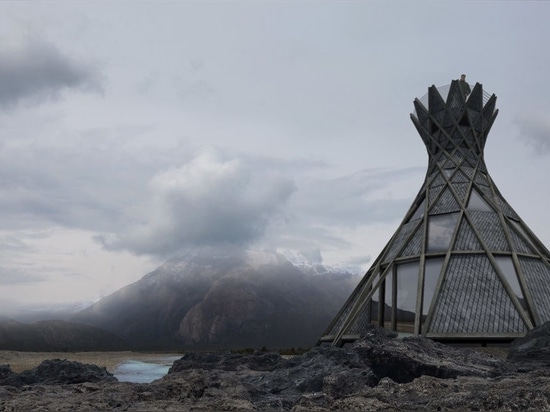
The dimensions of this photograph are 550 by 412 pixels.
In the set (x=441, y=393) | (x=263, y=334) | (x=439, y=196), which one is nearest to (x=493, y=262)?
(x=439, y=196)

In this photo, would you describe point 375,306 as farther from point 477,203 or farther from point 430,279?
point 477,203

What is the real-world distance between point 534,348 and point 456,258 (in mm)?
12111

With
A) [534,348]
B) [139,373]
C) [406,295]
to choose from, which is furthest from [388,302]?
[139,373]

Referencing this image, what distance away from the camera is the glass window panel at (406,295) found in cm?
2716

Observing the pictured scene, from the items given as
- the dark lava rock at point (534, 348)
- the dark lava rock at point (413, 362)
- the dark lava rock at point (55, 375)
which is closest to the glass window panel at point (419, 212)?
the dark lava rock at point (534, 348)

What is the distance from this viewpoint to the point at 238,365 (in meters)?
17.5

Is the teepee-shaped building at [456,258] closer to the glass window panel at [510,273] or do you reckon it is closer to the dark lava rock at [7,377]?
the glass window panel at [510,273]

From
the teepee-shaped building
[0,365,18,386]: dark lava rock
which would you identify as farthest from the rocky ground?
the teepee-shaped building

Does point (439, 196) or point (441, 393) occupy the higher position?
point (439, 196)

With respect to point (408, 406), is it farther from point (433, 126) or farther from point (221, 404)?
point (433, 126)

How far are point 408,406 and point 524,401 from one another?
1874mm

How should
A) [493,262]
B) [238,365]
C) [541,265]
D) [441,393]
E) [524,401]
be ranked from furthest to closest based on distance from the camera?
[541,265] → [493,262] → [238,365] → [441,393] → [524,401]

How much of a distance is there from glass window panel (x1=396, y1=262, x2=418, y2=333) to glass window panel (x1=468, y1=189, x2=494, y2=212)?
600 centimetres

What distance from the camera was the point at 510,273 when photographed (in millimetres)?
27109
